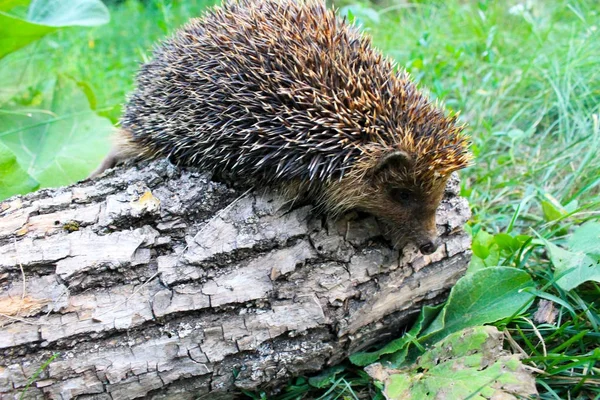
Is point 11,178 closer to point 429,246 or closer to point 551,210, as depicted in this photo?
point 429,246

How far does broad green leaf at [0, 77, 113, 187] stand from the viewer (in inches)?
201

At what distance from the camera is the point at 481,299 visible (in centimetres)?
383

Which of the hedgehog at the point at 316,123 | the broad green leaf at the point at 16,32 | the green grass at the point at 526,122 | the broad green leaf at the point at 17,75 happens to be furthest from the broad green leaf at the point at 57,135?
the hedgehog at the point at 316,123

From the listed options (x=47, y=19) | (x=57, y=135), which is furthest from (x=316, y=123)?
(x=47, y=19)

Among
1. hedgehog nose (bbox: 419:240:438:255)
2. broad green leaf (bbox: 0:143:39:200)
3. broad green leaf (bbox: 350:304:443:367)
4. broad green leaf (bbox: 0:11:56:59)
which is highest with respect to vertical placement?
broad green leaf (bbox: 0:11:56:59)

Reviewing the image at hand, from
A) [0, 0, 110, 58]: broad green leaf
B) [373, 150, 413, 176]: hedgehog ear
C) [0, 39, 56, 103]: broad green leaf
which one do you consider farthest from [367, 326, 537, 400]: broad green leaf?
[0, 39, 56, 103]: broad green leaf

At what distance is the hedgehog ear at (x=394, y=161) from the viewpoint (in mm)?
3646

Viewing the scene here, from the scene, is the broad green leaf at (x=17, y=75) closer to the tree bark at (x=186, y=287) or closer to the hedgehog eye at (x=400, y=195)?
the tree bark at (x=186, y=287)

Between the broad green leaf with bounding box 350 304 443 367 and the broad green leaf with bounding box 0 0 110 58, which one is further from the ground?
the broad green leaf with bounding box 0 0 110 58

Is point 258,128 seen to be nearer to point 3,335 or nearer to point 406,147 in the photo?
point 406,147

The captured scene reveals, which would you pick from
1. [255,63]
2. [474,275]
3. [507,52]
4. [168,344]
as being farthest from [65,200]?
[507,52]

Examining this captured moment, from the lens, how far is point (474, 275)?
391 centimetres

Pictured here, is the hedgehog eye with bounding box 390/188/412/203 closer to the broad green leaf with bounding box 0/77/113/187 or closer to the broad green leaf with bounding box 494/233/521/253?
the broad green leaf with bounding box 494/233/521/253

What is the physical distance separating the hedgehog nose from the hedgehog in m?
0.01
